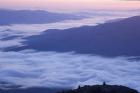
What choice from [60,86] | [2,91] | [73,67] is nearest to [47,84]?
[60,86]

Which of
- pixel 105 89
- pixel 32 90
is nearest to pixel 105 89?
pixel 105 89

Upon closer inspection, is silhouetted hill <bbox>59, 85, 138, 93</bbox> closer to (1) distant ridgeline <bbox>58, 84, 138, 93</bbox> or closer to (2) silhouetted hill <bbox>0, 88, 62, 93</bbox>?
(1) distant ridgeline <bbox>58, 84, 138, 93</bbox>

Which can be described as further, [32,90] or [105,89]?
[32,90]

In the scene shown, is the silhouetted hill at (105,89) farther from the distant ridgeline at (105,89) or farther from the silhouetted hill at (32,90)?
the silhouetted hill at (32,90)

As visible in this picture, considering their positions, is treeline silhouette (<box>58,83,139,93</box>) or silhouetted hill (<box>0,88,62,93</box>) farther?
silhouetted hill (<box>0,88,62,93</box>)

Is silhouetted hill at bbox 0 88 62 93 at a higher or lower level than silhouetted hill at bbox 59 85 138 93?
higher

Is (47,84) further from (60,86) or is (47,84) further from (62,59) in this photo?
(62,59)

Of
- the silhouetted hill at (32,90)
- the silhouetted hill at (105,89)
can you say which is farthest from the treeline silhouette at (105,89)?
the silhouetted hill at (32,90)

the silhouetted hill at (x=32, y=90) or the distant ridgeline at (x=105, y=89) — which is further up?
the silhouetted hill at (x=32, y=90)

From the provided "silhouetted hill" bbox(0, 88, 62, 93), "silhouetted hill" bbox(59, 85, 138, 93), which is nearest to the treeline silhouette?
"silhouetted hill" bbox(59, 85, 138, 93)

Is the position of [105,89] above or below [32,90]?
Result: below

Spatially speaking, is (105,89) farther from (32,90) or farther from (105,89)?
(32,90)

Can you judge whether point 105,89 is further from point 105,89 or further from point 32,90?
point 32,90
